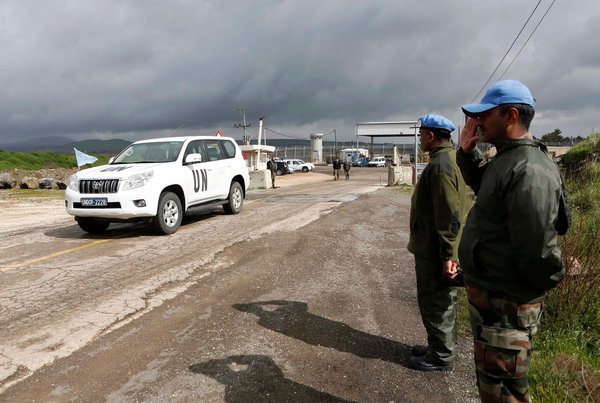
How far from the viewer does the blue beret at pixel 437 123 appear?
3.30 m

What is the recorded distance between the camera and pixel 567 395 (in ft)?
8.98

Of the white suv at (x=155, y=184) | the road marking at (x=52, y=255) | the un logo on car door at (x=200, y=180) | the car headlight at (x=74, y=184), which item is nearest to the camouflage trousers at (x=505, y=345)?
the road marking at (x=52, y=255)

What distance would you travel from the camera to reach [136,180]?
7.57 m

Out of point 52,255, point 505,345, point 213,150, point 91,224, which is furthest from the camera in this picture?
point 213,150

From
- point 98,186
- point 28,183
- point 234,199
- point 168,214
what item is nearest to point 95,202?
point 98,186

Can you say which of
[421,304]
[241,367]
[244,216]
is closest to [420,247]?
[421,304]

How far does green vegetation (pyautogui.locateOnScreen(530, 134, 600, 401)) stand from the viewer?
2.83 metres

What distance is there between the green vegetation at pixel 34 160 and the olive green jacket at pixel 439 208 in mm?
31828

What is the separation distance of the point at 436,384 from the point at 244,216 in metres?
7.75

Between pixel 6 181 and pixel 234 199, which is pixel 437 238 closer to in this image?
pixel 234 199

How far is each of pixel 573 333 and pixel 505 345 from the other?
228 cm

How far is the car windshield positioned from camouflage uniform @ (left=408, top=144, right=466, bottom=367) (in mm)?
6404

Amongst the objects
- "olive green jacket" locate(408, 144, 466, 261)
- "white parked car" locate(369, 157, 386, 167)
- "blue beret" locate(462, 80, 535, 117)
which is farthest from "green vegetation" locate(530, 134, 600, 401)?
"white parked car" locate(369, 157, 386, 167)

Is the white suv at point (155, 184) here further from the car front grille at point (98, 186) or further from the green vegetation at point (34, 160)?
the green vegetation at point (34, 160)
